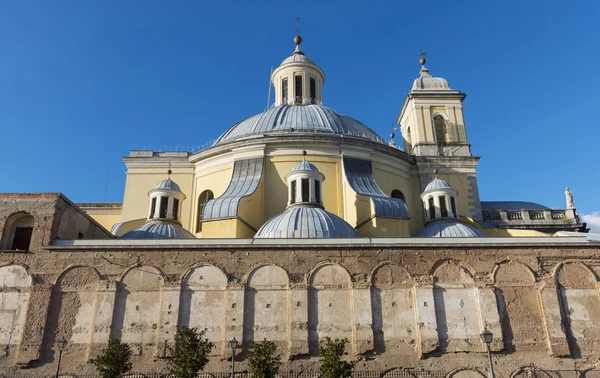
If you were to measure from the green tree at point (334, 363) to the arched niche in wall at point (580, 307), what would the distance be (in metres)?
7.43

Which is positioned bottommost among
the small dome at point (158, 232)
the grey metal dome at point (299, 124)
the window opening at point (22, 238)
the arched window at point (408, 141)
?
the window opening at point (22, 238)

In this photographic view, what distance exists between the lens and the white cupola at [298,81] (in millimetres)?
30094

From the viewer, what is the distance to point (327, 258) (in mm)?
16734

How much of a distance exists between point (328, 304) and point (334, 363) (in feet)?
8.10

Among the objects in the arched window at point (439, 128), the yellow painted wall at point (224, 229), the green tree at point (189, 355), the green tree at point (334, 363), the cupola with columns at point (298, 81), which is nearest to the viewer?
the green tree at point (189, 355)

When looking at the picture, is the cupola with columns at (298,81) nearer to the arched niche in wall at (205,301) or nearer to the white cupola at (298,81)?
the white cupola at (298,81)

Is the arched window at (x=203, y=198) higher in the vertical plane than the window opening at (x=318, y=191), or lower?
higher

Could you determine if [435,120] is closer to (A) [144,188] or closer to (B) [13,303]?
(A) [144,188]

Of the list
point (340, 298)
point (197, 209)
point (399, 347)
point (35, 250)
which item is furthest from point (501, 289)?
point (35, 250)

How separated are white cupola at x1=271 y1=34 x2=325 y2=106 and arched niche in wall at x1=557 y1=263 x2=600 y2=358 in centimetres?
1737

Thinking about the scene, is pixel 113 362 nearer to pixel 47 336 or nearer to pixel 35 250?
pixel 47 336

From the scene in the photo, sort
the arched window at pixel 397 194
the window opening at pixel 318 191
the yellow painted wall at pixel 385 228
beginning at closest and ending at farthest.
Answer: the yellow painted wall at pixel 385 228, the window opening at pixel 318 191, the arched window at pixel 397 194

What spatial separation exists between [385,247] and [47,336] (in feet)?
36.4

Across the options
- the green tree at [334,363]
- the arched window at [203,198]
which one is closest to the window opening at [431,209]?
the green tree at [334,363]
